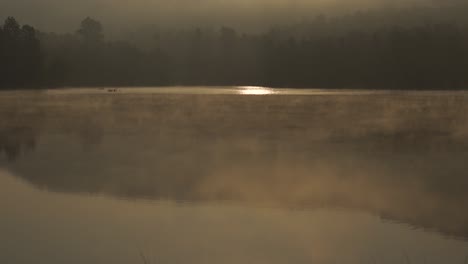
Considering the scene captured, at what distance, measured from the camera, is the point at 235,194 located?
1273 cm

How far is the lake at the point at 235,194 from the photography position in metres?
9.23

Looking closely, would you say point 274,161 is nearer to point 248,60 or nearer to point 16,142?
point 16,142

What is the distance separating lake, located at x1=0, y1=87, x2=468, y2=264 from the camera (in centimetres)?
923

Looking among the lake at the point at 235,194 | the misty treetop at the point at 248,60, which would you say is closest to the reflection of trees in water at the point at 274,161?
the lake at the point at 235,194

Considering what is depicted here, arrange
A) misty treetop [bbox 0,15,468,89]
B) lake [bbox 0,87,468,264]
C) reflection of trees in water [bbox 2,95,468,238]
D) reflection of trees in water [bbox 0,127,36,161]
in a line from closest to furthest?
lake [bbox 0,87,468,264], reflection of trees in water [bbox 2,95,468,238], reflection of trees in water [bbox 0,127,36,161], misty treetop [bbox 0,15,468,89]

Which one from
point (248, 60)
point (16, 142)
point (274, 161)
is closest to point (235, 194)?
point (274, 161)

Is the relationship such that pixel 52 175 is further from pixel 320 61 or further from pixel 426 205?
pixel 320 61

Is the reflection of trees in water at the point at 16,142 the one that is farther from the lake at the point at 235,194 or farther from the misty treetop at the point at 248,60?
the misty treetop at the point at 248,60

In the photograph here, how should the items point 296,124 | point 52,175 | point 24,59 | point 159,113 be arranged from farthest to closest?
point 24,59 → point 159,113 → point 296,124 → point 52,175

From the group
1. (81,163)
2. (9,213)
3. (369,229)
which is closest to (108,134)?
(81,163)

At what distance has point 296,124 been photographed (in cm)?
2597

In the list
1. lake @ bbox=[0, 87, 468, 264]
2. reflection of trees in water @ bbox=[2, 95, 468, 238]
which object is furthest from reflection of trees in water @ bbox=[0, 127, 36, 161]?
reflection of trees in water @ bbox=[2, 95, 468, 238]

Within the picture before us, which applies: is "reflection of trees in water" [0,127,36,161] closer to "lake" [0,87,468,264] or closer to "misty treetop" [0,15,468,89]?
"lake" [0,87,468,264]

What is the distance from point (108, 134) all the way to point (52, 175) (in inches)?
313
